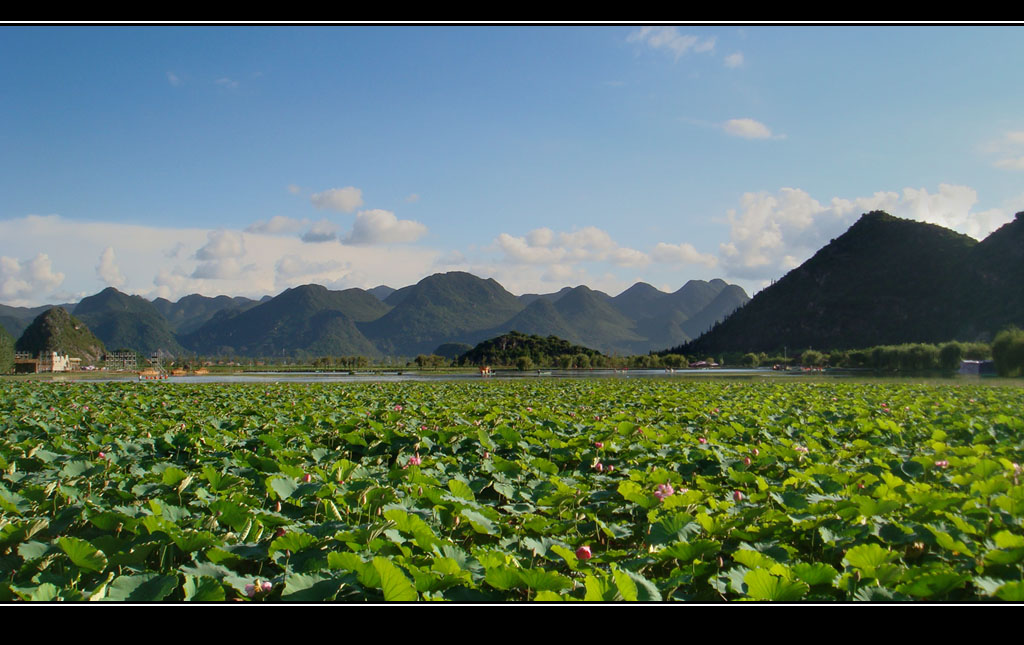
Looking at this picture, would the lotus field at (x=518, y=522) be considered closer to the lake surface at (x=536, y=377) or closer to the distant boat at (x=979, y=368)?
the lake surface at (x=536, y=377)

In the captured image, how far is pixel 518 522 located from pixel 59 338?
443 ft

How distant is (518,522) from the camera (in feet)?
11.7

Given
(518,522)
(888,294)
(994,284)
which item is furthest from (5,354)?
(994,284)

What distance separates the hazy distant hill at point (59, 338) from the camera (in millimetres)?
108938

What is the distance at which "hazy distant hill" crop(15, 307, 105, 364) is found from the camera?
109 metres

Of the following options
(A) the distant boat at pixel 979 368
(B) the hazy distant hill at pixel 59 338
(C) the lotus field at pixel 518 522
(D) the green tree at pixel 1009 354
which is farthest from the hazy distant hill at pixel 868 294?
(B) the hazy distant hill at pixel 59 338

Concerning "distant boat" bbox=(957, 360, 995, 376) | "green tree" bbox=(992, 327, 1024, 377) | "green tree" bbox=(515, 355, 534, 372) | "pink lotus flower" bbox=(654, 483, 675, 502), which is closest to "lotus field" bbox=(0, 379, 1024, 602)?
"pink lotus flower" bbox=(654, 483, 675, 502)

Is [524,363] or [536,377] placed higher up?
[536,377]

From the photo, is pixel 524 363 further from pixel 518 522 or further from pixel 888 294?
pixel 518 522

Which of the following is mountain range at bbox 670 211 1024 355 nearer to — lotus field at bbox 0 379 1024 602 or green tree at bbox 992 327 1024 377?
green tree at bbox 992 327 1024 377

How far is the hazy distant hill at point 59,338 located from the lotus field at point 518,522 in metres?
127

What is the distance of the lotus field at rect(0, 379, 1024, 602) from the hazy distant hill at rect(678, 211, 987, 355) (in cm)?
8291
